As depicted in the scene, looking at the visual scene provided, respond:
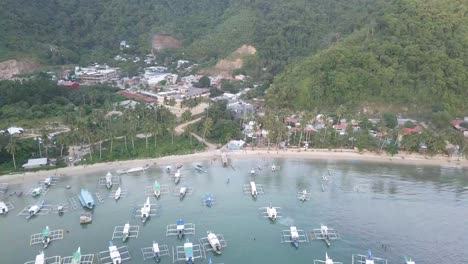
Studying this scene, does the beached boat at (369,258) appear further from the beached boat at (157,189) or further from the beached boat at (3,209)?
the beached boat at (3,209)

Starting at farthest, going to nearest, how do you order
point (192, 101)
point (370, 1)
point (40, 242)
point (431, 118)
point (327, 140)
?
point (370, 1), point (192, 101), point (431, 118), point (327, 140), point (40, 242)

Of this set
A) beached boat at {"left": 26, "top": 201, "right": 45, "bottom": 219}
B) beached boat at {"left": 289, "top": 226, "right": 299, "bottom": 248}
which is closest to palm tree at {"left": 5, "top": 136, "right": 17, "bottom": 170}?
beached boat at {"left": 26, "top": 201, "right": 45, "bottom": 219}

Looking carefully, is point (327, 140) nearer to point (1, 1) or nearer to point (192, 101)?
point (192, 101)

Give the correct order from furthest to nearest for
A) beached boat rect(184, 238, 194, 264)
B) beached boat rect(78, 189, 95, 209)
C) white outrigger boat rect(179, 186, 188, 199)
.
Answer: white outrigger boat rect(179, 186, 188, 199)
beached boat rect(78, 189, 95, 209)
beached boat rect(184, 238, 194, 264)

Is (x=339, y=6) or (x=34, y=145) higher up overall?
(x=339, y=6)

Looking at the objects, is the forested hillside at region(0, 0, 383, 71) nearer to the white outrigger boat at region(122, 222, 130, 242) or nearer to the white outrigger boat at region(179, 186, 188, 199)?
the white outrigger boat at region(179, 186, 188, 199)

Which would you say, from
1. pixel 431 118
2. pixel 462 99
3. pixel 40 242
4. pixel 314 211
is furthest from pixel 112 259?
pixel 462 99
